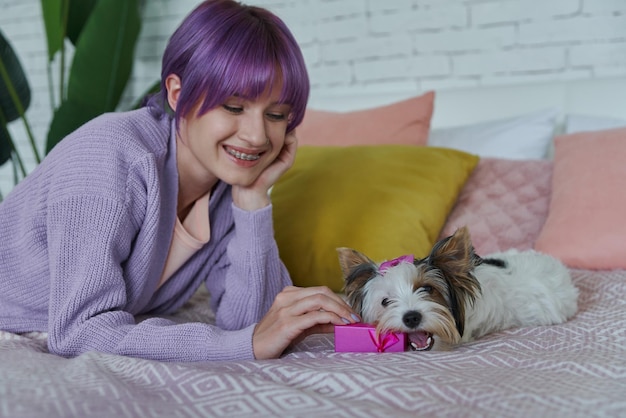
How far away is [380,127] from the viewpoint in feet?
8.84

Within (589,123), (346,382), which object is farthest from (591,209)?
(346,382)

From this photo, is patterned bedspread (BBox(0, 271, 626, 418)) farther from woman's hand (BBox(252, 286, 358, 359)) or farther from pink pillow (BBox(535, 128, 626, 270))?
pink pillow (BBox(535, 128, 626, 270))

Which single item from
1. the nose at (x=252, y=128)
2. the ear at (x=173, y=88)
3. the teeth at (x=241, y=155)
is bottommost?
the teeth at (x=241, y=155)

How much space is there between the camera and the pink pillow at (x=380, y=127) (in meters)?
2.68

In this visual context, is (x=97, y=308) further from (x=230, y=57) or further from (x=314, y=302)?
(x=230, y=57)

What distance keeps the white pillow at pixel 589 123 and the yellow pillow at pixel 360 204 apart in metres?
0.54

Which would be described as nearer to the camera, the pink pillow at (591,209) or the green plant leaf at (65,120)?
the pink pillow at (591,209)

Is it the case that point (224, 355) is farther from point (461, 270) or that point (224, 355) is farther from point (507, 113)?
point (507, 113)

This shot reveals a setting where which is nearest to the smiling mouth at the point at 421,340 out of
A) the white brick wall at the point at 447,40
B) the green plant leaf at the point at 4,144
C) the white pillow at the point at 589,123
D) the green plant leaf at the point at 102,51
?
the white pillow at the point at 589,123

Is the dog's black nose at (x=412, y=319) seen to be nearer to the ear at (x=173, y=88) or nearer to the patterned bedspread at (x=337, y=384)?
the patterned bedspread at (x=337, y=384)

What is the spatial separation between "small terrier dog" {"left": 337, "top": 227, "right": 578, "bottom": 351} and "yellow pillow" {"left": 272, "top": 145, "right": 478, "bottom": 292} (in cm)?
42

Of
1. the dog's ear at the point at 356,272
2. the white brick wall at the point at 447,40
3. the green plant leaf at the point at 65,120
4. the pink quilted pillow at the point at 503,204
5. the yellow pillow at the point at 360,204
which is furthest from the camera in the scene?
the green plant leaf at the point at 65,120

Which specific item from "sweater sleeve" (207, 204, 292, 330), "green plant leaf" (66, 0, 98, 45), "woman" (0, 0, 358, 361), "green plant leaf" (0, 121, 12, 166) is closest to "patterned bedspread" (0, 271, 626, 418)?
"woman" (0, 0, 358, 361)

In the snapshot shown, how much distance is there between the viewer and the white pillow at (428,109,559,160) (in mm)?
2668
